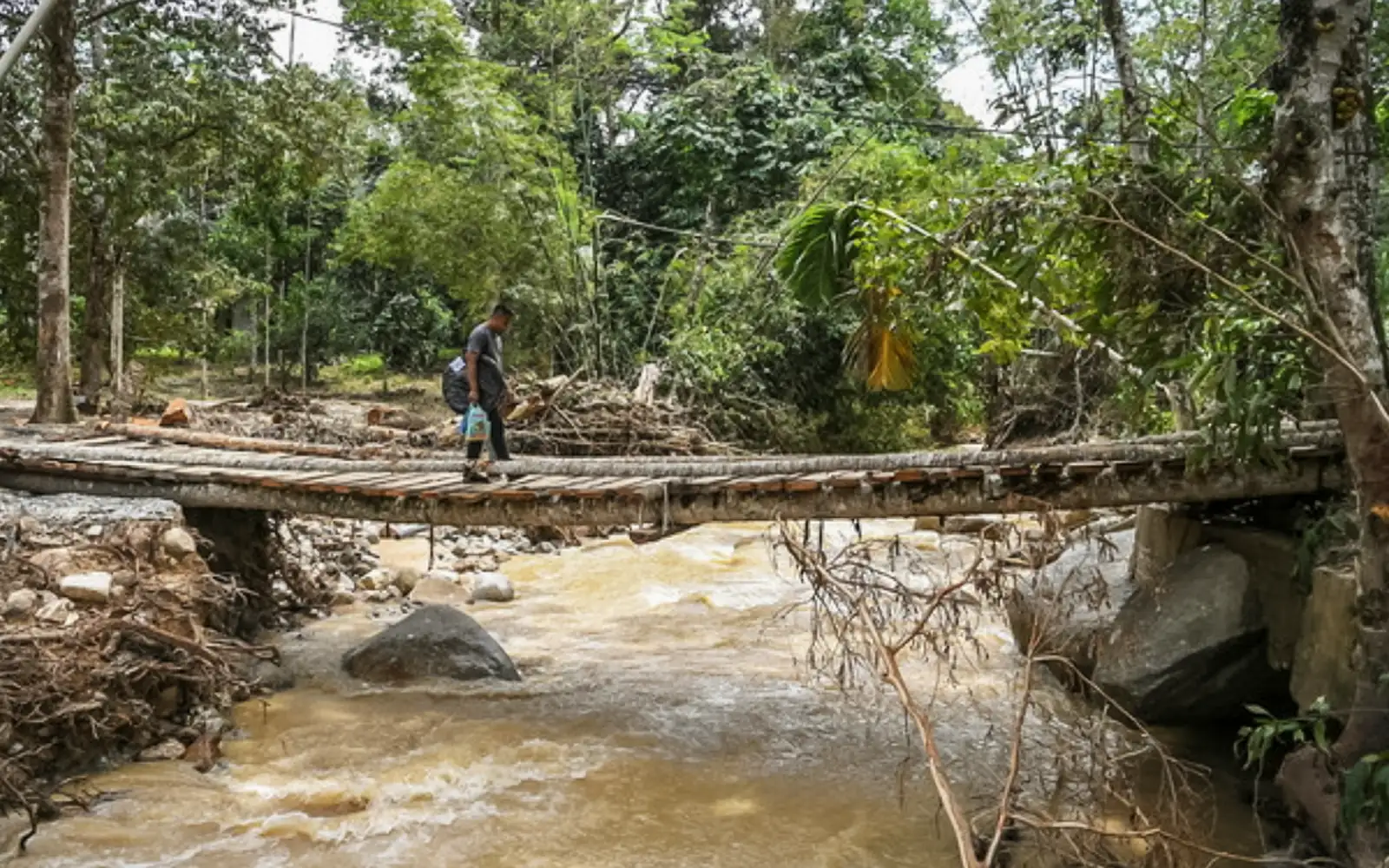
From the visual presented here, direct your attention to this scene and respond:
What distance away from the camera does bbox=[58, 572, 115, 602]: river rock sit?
458 cm

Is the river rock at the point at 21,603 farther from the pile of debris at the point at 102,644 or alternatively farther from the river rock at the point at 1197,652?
the river rock at the point at 1197,652

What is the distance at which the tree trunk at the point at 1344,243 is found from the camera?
309 cm

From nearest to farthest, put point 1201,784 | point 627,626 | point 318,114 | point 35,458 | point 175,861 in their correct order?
point 175,861
point 1201,784
point 35,458
point 627,626
point 318,114

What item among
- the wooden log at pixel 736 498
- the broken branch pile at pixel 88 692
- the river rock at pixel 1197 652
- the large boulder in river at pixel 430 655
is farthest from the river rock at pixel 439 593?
the river rock at pixel 1197 652

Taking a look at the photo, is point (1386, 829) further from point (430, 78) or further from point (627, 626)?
point (430, 78)

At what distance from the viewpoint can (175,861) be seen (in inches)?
141

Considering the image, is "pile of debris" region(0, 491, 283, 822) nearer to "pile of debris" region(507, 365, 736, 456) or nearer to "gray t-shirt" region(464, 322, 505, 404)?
"gray t-shirt" region(464, 322, 505, 404)

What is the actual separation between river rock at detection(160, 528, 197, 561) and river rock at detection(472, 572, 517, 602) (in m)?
2.57

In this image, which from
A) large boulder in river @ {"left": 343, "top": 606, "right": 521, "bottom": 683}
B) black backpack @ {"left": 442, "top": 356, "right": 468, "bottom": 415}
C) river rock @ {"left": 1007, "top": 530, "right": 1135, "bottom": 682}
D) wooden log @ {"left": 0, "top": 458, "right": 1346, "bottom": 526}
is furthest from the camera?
black backpack @ {"left": 442, "top": 356, "right": 468, "bottom": 415}

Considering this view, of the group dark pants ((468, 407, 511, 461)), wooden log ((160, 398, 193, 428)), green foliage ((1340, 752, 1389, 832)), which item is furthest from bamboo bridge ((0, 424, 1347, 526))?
wooden log ((160, 398, 193, 428))

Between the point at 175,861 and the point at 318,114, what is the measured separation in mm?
9887

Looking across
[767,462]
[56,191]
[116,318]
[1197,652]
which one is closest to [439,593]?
[767,462]

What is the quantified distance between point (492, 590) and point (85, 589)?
3372 mm

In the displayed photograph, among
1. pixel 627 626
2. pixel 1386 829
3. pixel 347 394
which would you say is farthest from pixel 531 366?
pixel 1386 829
